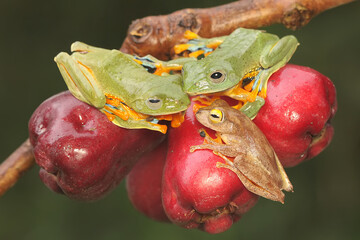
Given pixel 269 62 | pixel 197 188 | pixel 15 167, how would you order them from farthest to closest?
pixel 15 167, pixel 269 62, pixel 197 188

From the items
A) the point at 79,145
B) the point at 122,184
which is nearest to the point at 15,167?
the point at 79,145

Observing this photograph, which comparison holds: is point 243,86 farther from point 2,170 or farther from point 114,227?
point 114,227

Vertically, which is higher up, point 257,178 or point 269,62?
point 269,62

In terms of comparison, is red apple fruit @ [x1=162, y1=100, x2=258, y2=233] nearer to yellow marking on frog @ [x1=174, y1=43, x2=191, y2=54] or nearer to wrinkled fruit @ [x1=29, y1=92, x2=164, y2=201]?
wrinkled fruit @ [x1=29, y1=92, x2=164, y2=201]

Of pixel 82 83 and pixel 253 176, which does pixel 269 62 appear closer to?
pixel 253 176

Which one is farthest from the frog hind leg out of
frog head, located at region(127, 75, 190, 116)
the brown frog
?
frog head, located at region(127, 75, 190, 116)

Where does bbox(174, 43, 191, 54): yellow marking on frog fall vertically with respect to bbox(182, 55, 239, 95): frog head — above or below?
below
